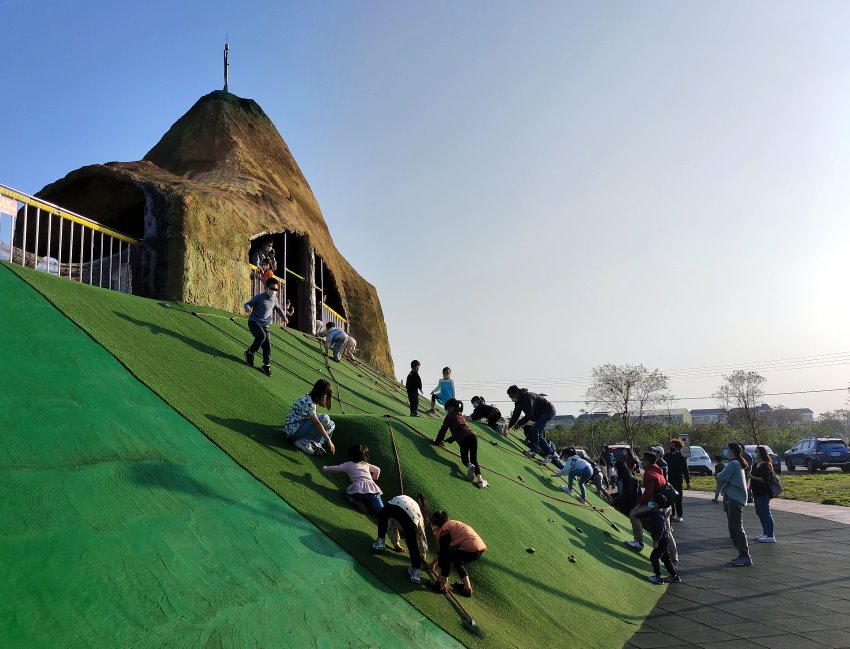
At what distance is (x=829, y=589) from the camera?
719 cm

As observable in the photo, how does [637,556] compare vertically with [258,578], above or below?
below

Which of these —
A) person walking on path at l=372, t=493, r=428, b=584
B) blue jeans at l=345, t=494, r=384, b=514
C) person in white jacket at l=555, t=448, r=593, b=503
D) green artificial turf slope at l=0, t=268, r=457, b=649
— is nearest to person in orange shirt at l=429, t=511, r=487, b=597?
person walking on path at l=372, t=493, r=428, b=584

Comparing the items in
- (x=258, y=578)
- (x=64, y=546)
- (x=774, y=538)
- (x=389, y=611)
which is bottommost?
(x=774, y=538)

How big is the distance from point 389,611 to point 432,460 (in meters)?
2.76

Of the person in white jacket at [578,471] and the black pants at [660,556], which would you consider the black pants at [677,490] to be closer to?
the person in white jacket at [578,471]

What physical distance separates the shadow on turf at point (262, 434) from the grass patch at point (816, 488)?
1407 cm

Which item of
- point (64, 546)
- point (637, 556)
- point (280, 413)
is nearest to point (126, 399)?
point (280, 413)

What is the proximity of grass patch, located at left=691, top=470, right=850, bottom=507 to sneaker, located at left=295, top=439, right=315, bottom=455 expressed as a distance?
13.8 m

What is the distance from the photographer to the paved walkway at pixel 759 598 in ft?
18.4

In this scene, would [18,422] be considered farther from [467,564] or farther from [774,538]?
[774,538]

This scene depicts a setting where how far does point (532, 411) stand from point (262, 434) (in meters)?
6.39

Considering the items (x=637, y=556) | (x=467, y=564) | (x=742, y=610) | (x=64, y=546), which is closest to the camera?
(x=64, y=546)

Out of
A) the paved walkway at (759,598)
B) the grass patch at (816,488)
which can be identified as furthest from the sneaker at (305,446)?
the grass patch at (816,488)

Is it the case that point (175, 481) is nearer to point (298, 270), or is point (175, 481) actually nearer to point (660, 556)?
point (660, 556)
